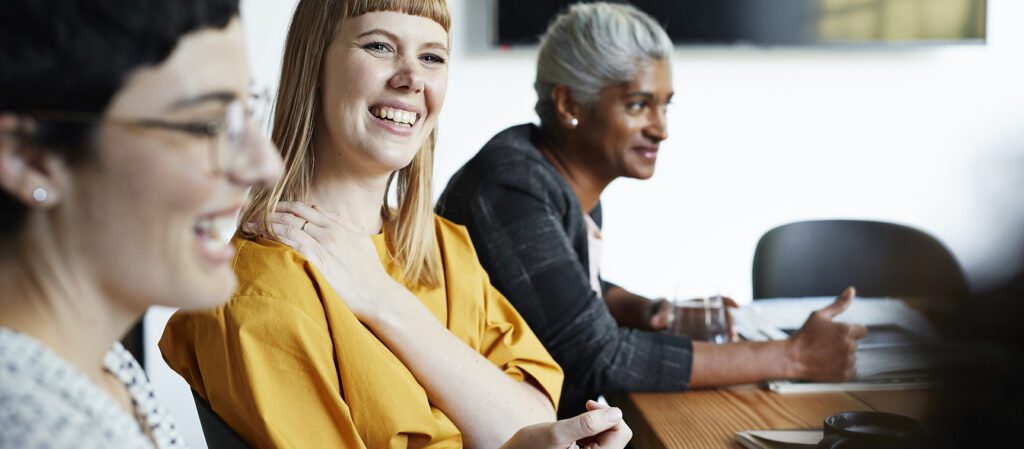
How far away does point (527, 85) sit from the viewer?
3.48 meters

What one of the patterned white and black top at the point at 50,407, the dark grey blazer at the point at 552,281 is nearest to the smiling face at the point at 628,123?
the dark grey blazer at the point at 552,281

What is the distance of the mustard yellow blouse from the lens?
1173mm

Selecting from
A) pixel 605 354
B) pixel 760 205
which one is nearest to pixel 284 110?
pixel 605 354

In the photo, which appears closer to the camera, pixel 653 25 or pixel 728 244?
pixel 653 25

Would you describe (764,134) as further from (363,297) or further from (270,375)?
(270,375)

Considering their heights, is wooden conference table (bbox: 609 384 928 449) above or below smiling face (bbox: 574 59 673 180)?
Answer: below

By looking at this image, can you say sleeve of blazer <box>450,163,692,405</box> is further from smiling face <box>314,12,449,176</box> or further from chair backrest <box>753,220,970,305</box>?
chair backrest <box>753,220,970,305</box>

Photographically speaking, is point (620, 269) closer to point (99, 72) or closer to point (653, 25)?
point (653, 25)

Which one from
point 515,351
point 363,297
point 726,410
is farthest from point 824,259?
point 363,297

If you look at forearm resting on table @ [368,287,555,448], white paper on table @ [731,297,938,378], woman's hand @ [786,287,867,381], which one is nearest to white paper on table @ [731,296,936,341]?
white paper on table @ [731,297,938,378]

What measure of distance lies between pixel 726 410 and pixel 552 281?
41 centimetres

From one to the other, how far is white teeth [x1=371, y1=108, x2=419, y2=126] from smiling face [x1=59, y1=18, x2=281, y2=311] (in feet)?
2.11

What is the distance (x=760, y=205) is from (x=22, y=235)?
3.28 meters

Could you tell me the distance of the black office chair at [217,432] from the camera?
116 cm
